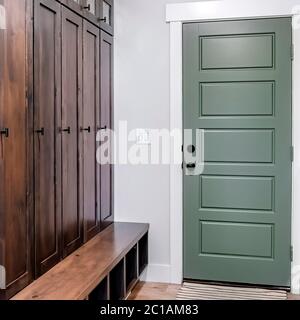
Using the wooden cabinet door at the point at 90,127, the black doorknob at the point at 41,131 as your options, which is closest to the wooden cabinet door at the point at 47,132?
the black doorknob at the point at 41,131

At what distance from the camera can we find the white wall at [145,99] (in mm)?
3447

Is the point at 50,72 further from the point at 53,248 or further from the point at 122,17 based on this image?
the point at 122,17

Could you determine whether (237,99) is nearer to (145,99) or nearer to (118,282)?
(145,99)

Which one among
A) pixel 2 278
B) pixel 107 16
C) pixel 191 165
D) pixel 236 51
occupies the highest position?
pixel 107 16

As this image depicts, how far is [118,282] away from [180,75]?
5.49 feet

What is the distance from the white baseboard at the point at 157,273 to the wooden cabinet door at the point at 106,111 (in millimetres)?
527

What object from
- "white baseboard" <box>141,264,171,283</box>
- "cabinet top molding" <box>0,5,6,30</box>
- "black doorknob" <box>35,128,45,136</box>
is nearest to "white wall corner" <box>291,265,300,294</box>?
"white baseboard" <box>141,264,171,283</box>

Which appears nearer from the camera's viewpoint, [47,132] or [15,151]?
[15,151]

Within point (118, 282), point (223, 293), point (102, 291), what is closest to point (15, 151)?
point (102, 291)

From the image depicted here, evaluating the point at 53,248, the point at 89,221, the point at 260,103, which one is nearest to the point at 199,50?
the point at 260,103

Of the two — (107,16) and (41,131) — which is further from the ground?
(107,16)

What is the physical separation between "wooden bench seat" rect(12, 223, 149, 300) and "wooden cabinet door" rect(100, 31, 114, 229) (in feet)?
0.46

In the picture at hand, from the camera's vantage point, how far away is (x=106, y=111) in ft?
11.1

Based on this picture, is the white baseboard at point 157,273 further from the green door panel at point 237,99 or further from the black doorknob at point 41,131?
the black doorknob at point 41,131
